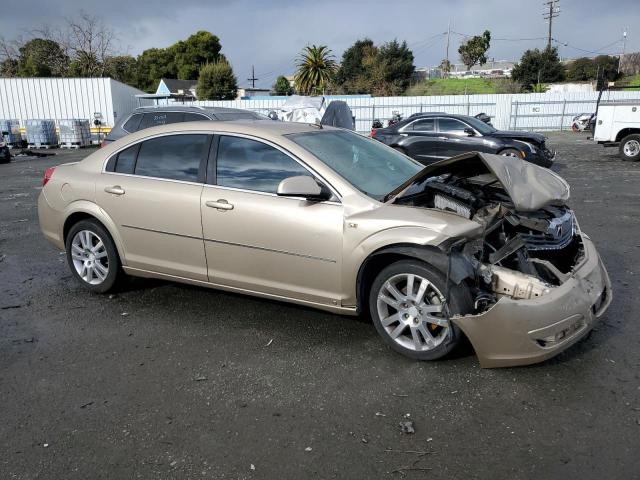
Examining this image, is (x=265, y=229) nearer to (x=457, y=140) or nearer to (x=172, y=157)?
(x=172, y=157)

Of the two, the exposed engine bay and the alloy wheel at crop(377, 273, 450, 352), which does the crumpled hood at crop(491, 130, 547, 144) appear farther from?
the alloy wheel at crop(377, 273, 450, 352)

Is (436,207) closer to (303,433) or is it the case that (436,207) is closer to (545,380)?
(545,380)

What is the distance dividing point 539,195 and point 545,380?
124cm

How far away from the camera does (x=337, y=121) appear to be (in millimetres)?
14383

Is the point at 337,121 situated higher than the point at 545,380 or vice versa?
the point at 337,121

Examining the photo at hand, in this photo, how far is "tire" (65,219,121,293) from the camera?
16.4 feet

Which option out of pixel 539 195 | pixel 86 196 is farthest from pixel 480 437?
pixel 86 196

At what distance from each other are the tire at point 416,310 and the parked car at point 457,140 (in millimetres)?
10240

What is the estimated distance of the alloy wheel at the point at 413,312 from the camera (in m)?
3.59

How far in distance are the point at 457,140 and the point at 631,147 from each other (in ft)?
21.7

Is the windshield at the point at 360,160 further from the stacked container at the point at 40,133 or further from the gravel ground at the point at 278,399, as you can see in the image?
the stacked container at the point at 40,133

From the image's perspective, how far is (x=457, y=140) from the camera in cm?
1348

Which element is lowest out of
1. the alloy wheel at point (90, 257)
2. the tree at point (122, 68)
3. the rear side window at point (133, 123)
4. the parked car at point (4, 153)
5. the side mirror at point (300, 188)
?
the parked car at point (4, 153)

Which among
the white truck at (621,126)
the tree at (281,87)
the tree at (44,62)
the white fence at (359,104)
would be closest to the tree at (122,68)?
the tree at (44,62)
